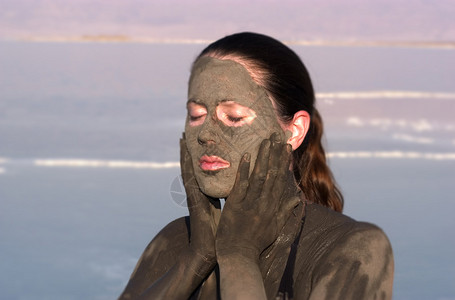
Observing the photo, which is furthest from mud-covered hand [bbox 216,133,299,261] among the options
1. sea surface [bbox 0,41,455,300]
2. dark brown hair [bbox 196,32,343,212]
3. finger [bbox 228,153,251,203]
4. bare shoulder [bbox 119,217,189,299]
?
sea surface [bbox 0,41,455,300]

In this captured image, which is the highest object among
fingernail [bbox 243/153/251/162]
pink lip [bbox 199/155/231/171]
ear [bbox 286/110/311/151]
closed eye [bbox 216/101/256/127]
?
closed eye [bbox 216/101/256/127]

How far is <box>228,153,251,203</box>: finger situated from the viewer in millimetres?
3021

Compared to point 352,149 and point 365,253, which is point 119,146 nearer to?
point 352,149

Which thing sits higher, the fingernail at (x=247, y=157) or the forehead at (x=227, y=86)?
the forehead at (x=227, y=86)

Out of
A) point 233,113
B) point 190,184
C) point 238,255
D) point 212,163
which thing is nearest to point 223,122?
point 233,113

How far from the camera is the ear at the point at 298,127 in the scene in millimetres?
3262

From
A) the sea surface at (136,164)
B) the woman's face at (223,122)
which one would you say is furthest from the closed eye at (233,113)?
the sea surface at (136,164)

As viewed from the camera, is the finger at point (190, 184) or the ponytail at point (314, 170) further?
the ponytail at point (314, 170)

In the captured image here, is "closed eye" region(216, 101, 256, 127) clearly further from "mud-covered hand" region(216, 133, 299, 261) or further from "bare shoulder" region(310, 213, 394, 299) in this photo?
"bare shoulder" region(310, 213, 394, 299)

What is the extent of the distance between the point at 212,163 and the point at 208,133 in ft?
0.36

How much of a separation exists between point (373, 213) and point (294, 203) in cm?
527

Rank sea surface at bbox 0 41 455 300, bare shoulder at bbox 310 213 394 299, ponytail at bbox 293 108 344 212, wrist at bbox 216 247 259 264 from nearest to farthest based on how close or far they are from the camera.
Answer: bare shoulder at bbox 310 213 394 299
wrist at bbox 216 247 259 264
ponytail at bbox 293 108 344 212
sea surface at bbox 0 41 455 300

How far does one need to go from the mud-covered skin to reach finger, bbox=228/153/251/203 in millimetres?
262

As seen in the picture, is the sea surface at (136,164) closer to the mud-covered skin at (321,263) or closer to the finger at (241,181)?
the mud-covered skin at (321,263)
